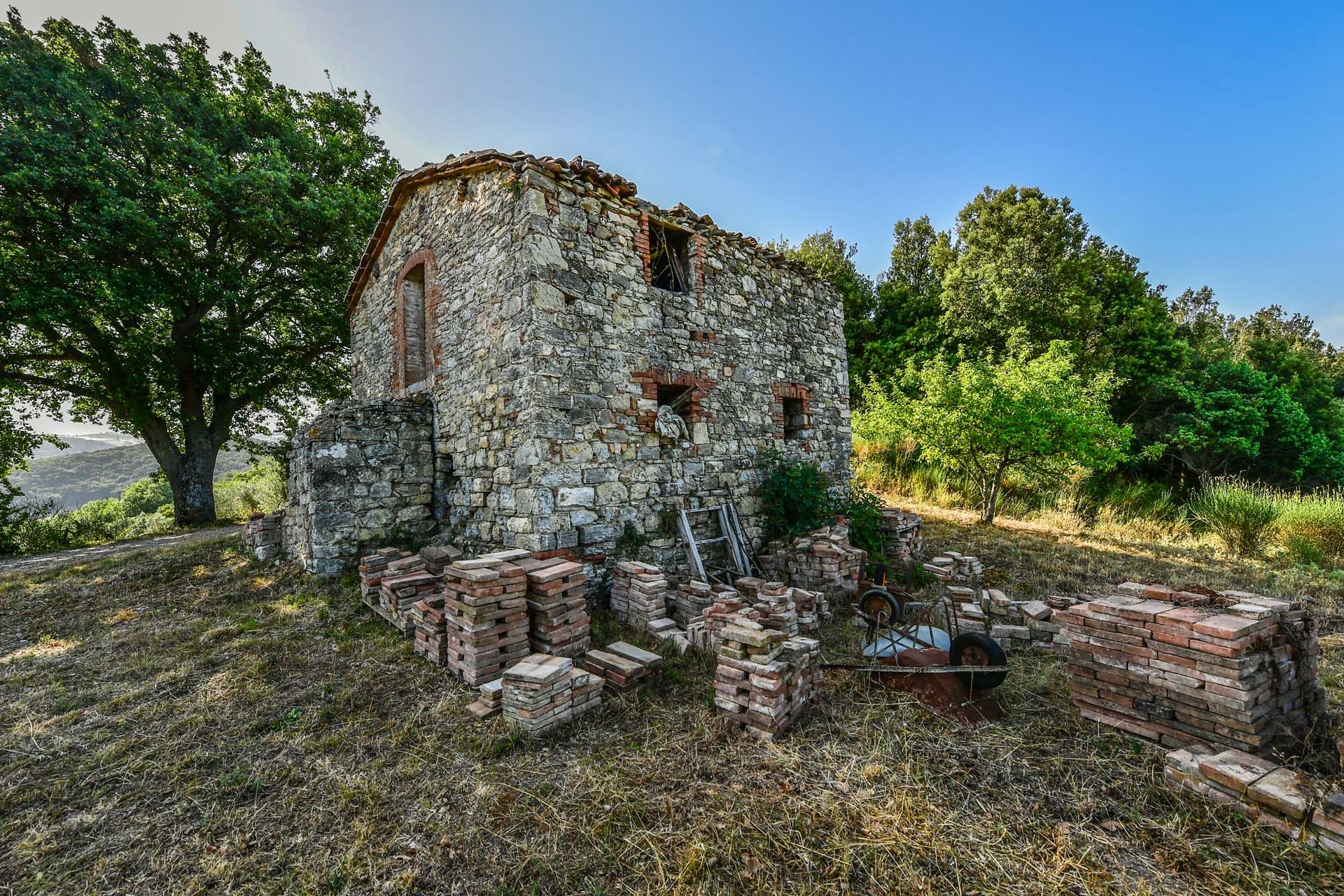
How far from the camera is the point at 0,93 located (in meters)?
8.95

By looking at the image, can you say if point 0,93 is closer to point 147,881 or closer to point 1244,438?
point 147,881

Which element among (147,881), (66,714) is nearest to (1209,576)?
(147,881)

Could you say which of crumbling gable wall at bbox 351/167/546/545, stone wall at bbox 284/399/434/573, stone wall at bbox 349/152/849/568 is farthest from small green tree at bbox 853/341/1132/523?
stone wall at bbox 284/399/434/573

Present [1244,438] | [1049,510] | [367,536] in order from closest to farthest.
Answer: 1. [367,536]
2. [1049,510]
3. [1244,438]

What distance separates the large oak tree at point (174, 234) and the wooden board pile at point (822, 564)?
12768 mm

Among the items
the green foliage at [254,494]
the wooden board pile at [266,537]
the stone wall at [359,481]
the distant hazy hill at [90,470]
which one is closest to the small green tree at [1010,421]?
the stone wall at [359,481]

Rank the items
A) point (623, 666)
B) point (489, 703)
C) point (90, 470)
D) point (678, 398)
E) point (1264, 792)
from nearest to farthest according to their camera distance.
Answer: point (1264, 792)
point (489, 703)
point (623, 666)
point (678, 398)
point (90, 470)

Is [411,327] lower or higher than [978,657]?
higher

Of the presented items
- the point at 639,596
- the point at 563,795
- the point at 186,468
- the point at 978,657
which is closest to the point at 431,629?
the point at 639,596

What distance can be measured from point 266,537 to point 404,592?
4.60m

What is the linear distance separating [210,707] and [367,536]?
3122mm

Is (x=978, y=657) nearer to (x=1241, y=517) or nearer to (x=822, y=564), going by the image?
(x=822, y=564)

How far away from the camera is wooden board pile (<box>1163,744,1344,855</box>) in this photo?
7.25ft

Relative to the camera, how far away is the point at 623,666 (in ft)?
12.8
